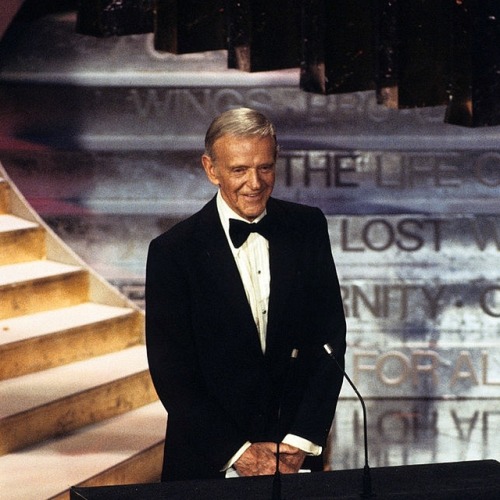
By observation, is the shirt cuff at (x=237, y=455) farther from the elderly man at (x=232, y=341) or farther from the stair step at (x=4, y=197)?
the stair step at (x=4, y=197)

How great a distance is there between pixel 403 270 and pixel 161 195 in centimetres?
126

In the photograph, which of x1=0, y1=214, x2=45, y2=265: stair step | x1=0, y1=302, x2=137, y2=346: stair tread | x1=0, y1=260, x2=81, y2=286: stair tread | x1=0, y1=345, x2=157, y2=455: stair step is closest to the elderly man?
x1=0, y1=345, x2=157, y2=455: stair step

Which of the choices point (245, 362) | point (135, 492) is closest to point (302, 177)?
point (245, 362)

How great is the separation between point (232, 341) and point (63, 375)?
7.73 feet

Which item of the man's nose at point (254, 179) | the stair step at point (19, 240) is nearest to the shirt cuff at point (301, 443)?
the man's nose at point (254, 179)

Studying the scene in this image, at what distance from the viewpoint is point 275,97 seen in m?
5.39

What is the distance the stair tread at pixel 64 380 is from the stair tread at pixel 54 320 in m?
0.17

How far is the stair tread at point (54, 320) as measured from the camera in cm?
451

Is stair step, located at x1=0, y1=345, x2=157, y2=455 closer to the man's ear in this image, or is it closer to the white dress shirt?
the white dress shirt

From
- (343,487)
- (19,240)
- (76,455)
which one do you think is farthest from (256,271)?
(19,240)

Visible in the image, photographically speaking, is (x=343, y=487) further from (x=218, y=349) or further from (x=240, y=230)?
(x=240, y=230)

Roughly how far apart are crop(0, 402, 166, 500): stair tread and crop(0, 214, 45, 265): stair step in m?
1.05

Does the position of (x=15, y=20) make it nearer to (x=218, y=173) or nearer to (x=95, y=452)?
(x=95, y=452)

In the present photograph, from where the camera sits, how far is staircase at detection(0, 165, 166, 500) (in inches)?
155
